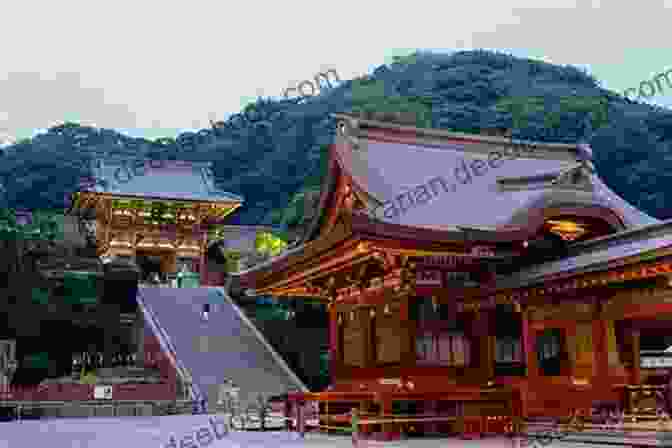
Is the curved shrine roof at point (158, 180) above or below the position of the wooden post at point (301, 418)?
above

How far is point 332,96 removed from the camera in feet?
325

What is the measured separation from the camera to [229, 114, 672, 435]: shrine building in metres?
13.8

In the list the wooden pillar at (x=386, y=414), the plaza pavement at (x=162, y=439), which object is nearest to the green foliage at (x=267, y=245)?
the plaza pavement at (x=162, y=439)

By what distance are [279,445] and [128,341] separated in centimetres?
2293

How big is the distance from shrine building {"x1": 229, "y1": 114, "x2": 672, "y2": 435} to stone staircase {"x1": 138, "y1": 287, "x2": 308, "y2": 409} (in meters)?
10.3

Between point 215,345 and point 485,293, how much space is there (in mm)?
19383

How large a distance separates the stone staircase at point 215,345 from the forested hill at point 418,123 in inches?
1390

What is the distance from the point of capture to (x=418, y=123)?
73312 millimetres

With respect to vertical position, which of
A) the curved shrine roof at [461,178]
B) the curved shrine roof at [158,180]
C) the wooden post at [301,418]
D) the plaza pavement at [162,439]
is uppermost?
the curved shrine roof at [158,180]

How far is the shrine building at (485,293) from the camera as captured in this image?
1382 cm

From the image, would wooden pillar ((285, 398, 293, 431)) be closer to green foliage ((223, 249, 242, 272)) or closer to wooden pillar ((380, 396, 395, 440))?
wooden pillar ((380, 396, 395, 440))

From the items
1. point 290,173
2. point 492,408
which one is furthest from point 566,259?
point 290,173

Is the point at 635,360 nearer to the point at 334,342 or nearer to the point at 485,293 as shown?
the point at 485,293

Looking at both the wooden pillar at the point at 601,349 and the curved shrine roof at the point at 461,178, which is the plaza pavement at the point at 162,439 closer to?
the wooden pillar at the point at 601,349
